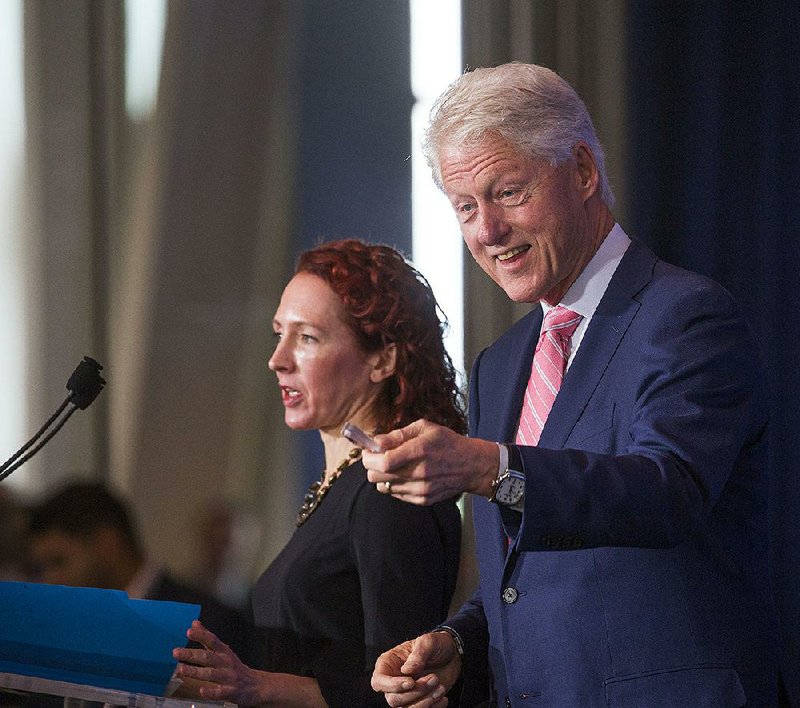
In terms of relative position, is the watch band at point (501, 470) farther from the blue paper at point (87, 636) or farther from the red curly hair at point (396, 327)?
the red curly hair at point (396, 327)

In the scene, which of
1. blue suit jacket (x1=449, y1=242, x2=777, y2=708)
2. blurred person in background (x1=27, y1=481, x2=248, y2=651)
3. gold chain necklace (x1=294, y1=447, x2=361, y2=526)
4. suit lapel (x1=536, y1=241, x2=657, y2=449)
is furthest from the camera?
blurred person in background (x1=27, y1=481, x2=248, y2=651)

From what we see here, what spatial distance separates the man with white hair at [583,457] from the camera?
1.03 m

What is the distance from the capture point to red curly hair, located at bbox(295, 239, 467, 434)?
74.5 inches

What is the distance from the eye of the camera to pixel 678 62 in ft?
8.07

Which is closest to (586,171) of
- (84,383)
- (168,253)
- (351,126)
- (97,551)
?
(84,383)

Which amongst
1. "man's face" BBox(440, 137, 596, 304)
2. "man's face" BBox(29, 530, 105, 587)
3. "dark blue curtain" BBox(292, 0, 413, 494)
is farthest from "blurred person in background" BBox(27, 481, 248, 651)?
"man's face" BBox(440, 137, 596, 304)

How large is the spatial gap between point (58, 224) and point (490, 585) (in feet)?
6.07

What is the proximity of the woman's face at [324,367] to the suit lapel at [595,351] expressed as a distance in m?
0.67

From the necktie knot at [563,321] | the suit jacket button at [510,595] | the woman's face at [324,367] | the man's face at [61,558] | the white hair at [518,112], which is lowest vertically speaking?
the man's face at [61,558]

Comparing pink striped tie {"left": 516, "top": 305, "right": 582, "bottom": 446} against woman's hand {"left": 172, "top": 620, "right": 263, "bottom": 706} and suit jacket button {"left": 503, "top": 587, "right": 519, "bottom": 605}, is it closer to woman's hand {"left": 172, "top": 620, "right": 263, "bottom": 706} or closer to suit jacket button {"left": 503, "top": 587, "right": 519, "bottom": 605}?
suit jacket button {"left": 503, "top": 587, "right": 519, "bottom": 605}

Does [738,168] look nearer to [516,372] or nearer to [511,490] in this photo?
[516,372]

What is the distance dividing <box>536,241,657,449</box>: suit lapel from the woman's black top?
1.54 ft

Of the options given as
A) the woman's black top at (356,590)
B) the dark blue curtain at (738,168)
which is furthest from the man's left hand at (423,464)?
the dark blue curtain at (738,168)

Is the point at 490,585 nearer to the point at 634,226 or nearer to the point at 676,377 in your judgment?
the point at 676,377
